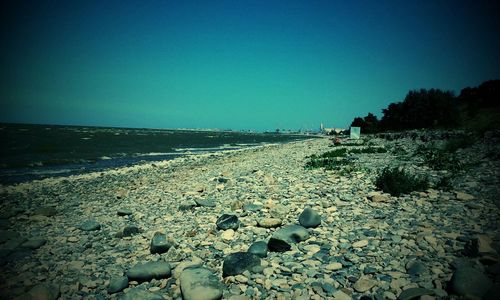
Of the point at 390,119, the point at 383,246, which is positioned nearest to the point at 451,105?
the point at 390,119

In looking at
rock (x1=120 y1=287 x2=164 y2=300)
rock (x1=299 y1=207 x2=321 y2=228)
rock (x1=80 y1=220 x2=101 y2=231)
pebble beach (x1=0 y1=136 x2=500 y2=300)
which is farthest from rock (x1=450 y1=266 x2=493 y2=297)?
rock (x1=80 y1=220 x2=101 y2=231)

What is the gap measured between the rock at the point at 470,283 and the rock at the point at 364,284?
0.96m

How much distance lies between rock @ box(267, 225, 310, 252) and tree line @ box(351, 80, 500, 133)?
36418 millimetres

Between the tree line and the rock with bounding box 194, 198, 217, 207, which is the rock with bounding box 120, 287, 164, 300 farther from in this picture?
the tree line

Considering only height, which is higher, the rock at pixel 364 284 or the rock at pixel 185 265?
the rock at pixel 364 284

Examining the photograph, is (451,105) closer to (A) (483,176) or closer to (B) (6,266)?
(A) (483,176)

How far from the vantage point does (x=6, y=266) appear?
17.4 ft

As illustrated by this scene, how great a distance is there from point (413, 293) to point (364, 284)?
2.06 ft

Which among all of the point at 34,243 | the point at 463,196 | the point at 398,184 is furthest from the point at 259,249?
the point at 34,243

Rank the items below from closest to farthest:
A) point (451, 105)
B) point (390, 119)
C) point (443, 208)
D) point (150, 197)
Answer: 1. point (443, 208)
2. point (150, 197)
3. point (451, 105)
4. point (390, 119)

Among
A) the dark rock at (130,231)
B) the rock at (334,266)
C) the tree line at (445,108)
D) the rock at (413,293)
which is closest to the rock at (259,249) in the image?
the rock at (334,266)

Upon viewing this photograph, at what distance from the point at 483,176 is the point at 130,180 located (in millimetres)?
17407

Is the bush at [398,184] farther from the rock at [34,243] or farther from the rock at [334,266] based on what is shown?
the rock at [34,243]

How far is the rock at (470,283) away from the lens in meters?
3.05
